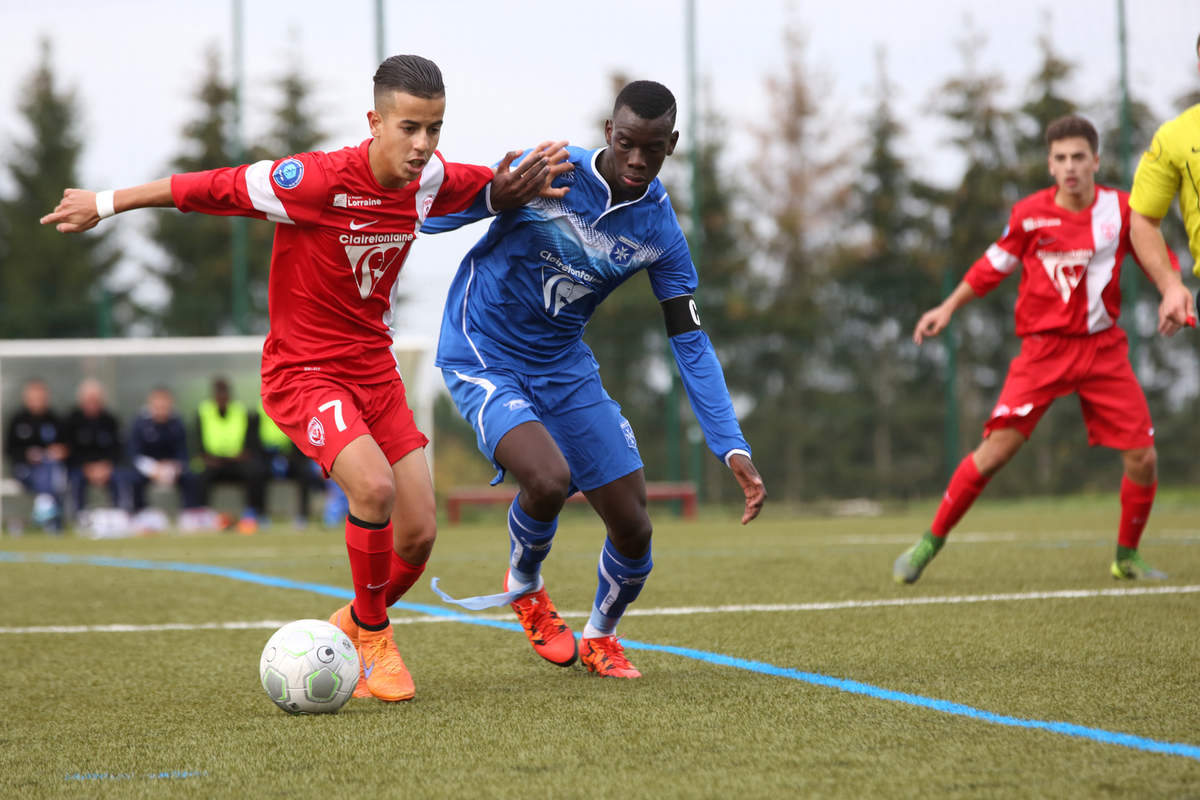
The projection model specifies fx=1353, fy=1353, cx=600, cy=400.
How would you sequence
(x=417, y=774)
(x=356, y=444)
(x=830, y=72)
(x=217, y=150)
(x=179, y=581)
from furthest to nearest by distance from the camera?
(x=217, y=150) → (x=830, y=72) → (x=179, y=581) → (x=356, y=444) → (x=417, y=774)

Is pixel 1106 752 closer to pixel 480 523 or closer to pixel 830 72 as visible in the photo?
pixel 480 523

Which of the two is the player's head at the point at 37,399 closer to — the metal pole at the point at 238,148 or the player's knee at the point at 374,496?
the metal pole at the point at 238,148

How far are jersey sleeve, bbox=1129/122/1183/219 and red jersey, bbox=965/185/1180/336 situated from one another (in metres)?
1.19

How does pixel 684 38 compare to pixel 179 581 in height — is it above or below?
above

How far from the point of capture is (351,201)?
410 centimetres

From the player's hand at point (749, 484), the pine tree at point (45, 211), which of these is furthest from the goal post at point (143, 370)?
the pine tree at point (45, 211)

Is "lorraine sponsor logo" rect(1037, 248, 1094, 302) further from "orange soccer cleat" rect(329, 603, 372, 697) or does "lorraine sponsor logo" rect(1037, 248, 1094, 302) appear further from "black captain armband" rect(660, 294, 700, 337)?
"orange soccer cleat" rect(329, 603, 372, 697)

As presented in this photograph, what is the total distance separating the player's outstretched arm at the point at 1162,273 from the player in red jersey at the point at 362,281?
2224 mm

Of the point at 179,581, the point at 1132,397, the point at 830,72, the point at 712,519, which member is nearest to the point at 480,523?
the point at 712,519

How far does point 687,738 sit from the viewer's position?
3.19m

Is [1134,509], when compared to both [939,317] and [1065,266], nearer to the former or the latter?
[1065,266]

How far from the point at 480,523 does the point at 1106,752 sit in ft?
39.0

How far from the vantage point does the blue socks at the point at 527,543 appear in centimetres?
447

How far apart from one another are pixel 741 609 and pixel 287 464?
9222 mm
